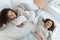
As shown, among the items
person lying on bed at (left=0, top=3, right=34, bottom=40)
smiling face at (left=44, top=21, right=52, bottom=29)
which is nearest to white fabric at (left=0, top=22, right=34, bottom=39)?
person lying on bed at (left=0, top=3, right=34, bottom=40)

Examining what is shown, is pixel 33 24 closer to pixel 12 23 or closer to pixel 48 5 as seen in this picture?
pixel 12 23

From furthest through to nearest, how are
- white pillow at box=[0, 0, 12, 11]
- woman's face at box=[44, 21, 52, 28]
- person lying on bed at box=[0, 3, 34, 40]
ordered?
white pillow at box=[0, 0, 12, 11]
woman's face at box=[44, 21, 52, 28]
person lying on bed at box=[0, 3, 34, 40]

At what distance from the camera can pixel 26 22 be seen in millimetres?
1280

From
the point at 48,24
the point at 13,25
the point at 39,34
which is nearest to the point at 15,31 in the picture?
the point at 13,25

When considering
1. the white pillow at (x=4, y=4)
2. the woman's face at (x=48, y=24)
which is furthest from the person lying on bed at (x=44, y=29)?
the white pillow at (x=4, y=4)


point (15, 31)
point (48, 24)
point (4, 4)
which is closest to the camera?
point (15, 31)

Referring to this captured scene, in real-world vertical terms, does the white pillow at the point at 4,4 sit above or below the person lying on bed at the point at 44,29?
above

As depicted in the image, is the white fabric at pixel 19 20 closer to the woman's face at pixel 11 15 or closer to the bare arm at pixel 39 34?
the woman's face at pixel 11 15

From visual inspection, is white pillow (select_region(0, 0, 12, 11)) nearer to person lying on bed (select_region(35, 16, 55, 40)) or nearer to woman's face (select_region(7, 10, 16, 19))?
woman's face (select_region(7, 10, 16, 19))

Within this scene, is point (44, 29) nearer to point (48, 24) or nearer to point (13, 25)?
point (48, 24)

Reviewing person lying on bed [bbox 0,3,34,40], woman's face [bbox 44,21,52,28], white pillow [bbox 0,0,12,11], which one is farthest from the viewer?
white pillow [bbox 0,0,12,11]

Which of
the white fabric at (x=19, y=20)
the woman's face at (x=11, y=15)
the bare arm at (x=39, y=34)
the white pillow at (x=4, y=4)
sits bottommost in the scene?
the bare arm at (x=39, y=34)

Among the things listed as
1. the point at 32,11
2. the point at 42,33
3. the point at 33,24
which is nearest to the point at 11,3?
the point at 32,11

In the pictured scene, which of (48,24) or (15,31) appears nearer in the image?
(15,31)
